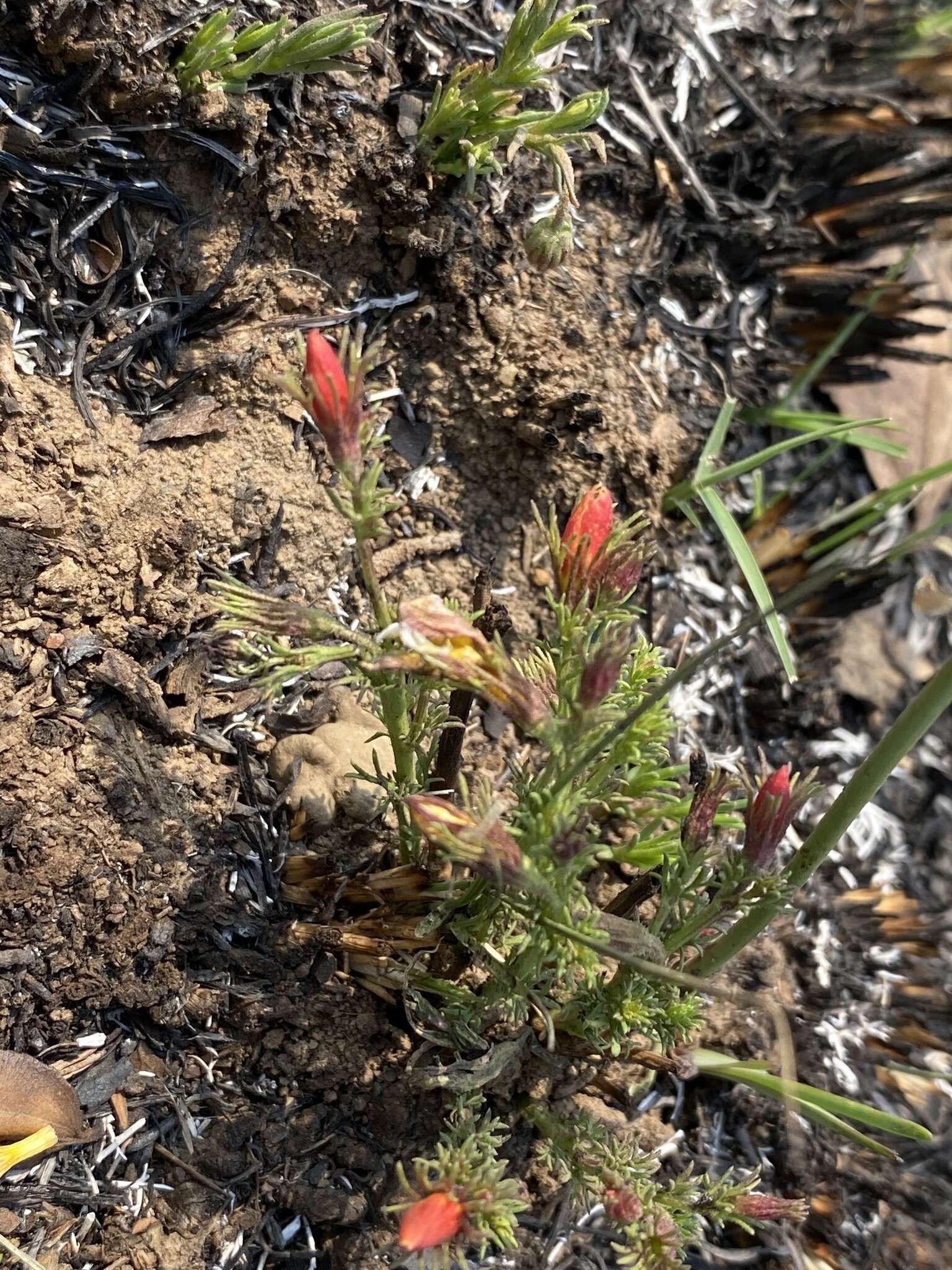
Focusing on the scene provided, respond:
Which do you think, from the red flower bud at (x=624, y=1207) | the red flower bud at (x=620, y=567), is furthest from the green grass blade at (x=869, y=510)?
the red flower bud at (x=624, y=1207)

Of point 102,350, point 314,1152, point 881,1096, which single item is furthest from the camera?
point 881,1096

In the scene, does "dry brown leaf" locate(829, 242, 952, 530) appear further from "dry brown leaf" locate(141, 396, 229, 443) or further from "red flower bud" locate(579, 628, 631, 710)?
"red flower bud" locate(579, 628, 631, 710)

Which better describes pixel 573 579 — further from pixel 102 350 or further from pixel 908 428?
pixel 908 428

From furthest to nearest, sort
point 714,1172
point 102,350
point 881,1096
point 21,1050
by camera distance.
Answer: point 881,1096 → point 714,1172 → point 102,350 → point 21,1050

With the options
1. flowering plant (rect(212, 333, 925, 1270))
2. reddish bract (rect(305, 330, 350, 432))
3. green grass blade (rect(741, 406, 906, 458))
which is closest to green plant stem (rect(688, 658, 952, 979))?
flowering plant (rect(212, 333, 925, 1270))

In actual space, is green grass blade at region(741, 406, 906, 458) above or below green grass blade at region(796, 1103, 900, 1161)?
above

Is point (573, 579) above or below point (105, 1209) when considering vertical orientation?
above

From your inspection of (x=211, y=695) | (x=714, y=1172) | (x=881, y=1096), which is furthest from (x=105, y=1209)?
(x=881, y=1096)
